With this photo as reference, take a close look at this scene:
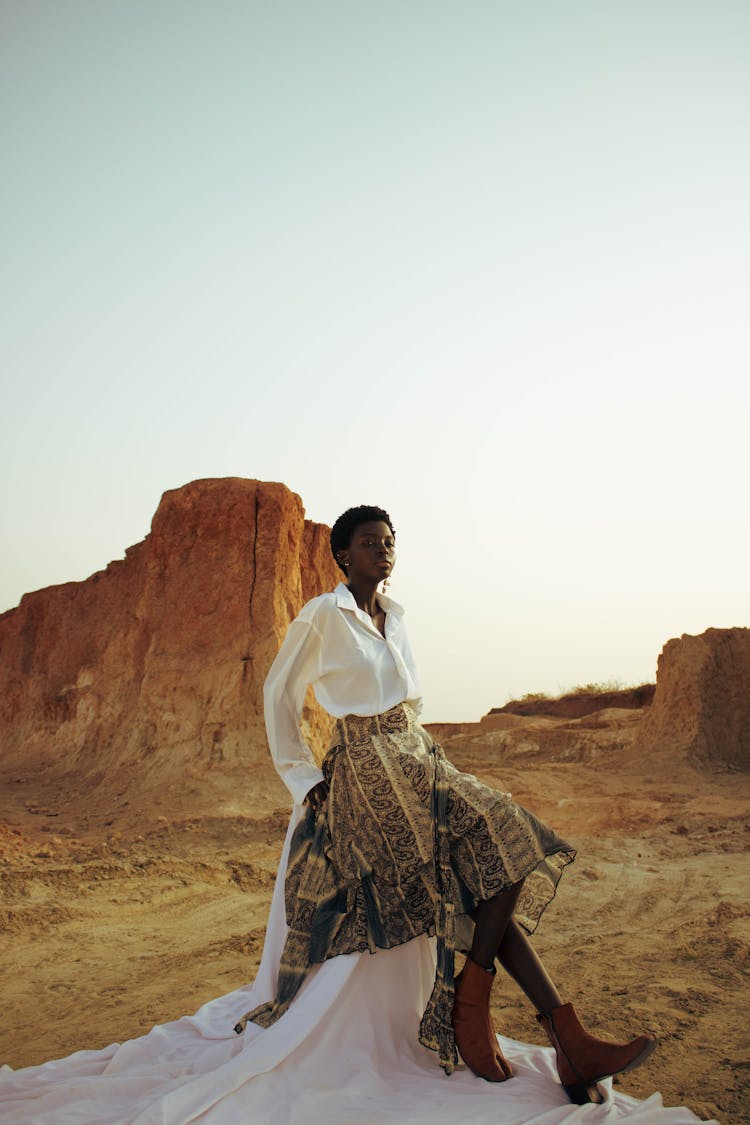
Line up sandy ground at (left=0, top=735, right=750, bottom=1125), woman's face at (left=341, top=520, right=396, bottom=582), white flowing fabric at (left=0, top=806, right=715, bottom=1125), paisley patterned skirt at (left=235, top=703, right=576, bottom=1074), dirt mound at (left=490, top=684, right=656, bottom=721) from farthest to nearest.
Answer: dirt mound at (left=490, top=684, right=656, bottom=721)
sandy ground at (left=0, top=735, right=750, bottom=1125)
woman's face at (left=341, top=520, right=396, bottom=582)
paisley patterned skirt at (left=235, top=703, right=576, bottom=1074)
white flowing fabric at (left=0, top=806, right=715, bottom=1125)

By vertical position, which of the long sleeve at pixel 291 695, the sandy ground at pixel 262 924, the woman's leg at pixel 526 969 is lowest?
the sandy ground at pixel 262 924

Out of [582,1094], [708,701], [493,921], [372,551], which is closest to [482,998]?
[493,921]

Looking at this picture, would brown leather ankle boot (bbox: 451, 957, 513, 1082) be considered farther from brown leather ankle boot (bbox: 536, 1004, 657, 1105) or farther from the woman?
brown leather ankle boot (bbox: 536, 1004, 657, 1105)

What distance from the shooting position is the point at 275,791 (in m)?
9.53

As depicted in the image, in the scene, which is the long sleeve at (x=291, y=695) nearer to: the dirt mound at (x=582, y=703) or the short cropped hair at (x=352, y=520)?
the short cropped hair at (x=352, y=520)

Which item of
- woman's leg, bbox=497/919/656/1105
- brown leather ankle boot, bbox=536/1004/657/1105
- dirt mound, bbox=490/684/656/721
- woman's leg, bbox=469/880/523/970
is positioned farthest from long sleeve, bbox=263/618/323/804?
dirt mound, bbox=490/684/656/721

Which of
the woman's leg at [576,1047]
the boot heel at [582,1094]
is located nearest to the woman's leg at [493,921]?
the woman's leg at [576,1047]

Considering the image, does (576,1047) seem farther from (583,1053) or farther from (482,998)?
(482,998)

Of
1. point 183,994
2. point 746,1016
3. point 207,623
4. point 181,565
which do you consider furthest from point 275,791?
point 746,1016

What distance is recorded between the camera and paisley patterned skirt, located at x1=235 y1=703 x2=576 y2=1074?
2482 mm

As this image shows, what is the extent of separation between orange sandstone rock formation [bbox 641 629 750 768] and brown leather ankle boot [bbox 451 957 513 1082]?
400 inches

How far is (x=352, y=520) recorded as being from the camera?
3.02 meters

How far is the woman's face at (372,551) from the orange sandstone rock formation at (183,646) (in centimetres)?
761

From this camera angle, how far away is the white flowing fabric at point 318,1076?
2.14 metres
